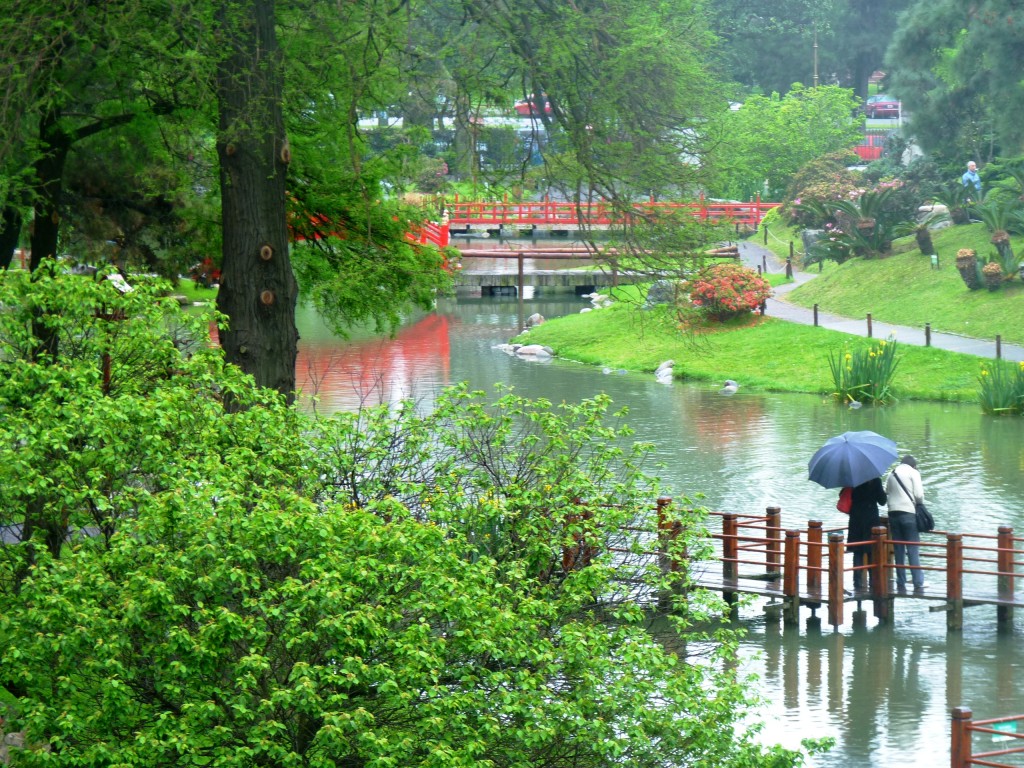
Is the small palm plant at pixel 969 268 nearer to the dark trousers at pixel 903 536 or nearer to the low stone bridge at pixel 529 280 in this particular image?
the low stone bridge at pixel 529 280

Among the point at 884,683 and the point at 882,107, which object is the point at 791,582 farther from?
the point at 882,107

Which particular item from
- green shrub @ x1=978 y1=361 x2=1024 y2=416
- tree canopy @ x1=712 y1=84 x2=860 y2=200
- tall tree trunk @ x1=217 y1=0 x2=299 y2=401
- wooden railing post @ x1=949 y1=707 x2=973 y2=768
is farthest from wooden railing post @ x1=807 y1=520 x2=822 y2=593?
tree canopy @ x1=712 y1=84 x2=860 y2=200

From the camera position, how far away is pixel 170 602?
278 inches

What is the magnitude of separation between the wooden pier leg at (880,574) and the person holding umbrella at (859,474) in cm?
23

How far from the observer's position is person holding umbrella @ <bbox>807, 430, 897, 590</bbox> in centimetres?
1570

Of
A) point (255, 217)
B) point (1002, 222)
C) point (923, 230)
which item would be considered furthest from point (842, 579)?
point (923, 230)

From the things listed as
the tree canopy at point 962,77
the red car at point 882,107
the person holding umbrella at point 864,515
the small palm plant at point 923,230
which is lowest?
the person holding umbrella at point 864,515

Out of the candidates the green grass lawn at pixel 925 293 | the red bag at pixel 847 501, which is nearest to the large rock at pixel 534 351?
the green grass lawn at pixel 925 293

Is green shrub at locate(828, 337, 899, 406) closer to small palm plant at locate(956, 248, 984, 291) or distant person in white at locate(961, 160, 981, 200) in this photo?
small palm plant at locate(956, 248, 984, 291)

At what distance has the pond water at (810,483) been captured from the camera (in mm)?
12734

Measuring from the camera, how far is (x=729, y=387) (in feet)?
111

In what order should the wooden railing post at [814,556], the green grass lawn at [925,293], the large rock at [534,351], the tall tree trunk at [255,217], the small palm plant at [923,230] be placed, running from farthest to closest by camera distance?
1. the large rock at [534,351]
2. the small palm plant at [923,230]
3. the green grass lawn at [925,293]
4. the wooden railing post at [814,556]
5. the tall tree trunk at [255,217]

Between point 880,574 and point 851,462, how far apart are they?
4.17ft

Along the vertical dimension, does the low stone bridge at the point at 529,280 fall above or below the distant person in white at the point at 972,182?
below
